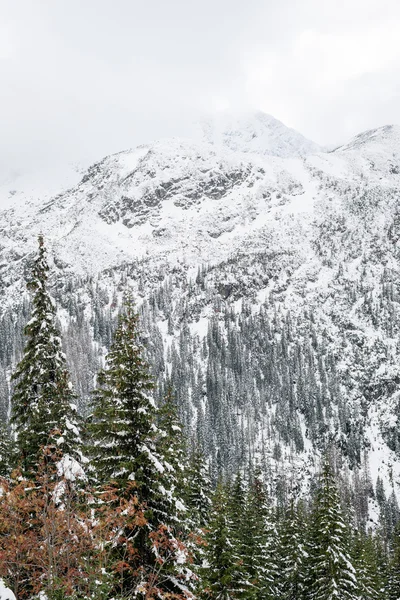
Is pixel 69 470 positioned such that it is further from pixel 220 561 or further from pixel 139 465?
pixel 220 561

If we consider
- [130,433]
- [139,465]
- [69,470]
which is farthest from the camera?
[69,470]

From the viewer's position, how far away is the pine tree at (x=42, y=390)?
17172 millimetres

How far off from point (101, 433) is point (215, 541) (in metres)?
8.71

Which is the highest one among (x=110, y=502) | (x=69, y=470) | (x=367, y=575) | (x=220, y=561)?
(x=69, y=470)

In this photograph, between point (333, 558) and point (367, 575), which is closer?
point (333, 558)

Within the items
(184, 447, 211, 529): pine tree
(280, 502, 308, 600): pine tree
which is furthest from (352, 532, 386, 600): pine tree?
(184, 447, 211, 529): pine tree

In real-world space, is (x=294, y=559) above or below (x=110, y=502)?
below

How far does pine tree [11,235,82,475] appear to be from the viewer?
17.2 meters

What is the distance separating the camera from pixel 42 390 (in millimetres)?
18219

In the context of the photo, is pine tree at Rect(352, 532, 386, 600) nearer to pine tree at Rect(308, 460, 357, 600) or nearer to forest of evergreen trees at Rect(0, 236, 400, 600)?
pine tree at Rect(308, 460, 357, 600)

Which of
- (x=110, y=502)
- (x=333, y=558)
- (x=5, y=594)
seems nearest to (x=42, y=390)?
(x=110, y=502)

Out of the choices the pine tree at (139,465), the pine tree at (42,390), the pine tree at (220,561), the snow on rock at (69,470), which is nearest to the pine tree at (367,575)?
the pine tree at (220,561)

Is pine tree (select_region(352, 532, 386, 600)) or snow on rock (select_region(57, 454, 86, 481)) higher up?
snow on rock (select_region(57, 454, 86, 481))

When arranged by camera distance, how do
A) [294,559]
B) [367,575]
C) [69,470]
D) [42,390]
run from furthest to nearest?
[367,575]
[294,559]
[42,390]
[69,470]
